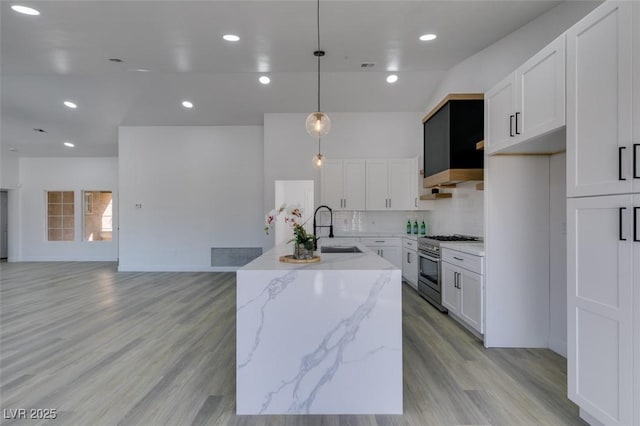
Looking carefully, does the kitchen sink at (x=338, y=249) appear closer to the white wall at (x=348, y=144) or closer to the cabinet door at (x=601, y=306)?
the cabinet door at (x=601, y=306)

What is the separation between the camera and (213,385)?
2547 millimetres

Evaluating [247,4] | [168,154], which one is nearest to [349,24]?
[247,4]

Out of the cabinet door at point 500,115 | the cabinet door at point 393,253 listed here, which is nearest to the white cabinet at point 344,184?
the cabinet door at point 393,253

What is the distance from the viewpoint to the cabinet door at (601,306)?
5.55ft

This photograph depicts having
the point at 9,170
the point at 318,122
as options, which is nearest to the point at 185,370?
the point at 318,122

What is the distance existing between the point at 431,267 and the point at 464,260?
1.02 meters

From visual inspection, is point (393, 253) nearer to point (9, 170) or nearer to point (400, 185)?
point (400, 185)

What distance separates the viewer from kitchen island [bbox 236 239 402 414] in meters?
2.14

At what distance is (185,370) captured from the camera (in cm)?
280

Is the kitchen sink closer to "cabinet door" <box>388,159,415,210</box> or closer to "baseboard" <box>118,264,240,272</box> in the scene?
"cabinet door" <box>388,159,415,210</box>

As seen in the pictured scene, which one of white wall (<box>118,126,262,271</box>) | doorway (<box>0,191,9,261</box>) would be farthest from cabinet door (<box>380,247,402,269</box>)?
doorway (<box>0,191,9,261</box>)

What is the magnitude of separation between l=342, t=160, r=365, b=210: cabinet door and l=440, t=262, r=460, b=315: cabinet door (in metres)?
2.27

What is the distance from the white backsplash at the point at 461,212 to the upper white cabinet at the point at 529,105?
1.47 metres

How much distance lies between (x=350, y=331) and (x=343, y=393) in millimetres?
399
